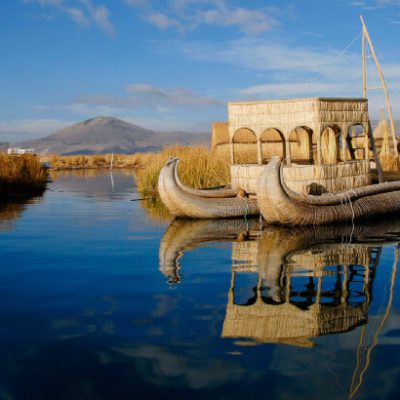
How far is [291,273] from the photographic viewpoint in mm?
7590

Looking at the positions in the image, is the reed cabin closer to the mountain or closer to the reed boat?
the reed boat

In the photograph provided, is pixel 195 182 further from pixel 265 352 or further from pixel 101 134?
pixel 101 134

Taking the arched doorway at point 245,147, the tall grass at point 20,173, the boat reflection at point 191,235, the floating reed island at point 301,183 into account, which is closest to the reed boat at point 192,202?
the floating reed island at point 301,183

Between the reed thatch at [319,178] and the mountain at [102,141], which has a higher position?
the mountain at [102,141]

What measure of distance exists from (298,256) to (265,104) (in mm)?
5242

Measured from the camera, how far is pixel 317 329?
5246 mm

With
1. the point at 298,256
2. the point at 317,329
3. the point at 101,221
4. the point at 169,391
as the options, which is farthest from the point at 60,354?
the point at 101,221

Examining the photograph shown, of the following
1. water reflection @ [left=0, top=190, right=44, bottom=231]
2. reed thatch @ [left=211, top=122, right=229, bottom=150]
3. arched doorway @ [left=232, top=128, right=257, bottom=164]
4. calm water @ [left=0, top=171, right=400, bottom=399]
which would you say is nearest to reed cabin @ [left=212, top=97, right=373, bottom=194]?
calm water @ [left=0, top=171, right=400, bottom=399]

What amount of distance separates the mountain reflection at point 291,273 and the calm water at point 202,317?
0.02 metres

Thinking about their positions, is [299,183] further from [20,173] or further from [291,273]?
[20,173]

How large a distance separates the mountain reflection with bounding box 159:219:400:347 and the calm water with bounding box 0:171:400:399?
2 cm

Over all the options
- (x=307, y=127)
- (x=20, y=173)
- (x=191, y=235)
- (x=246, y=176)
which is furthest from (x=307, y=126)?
(x=20, y=173)

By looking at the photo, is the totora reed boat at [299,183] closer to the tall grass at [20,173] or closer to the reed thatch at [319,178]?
the reed thatch at [319,178]

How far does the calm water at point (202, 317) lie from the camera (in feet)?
14.0
